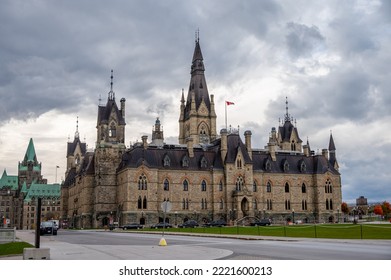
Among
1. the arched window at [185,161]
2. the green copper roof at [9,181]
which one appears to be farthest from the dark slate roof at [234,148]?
the green copper roof at [9,181]

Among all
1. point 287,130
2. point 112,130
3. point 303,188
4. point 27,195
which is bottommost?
point 303,188

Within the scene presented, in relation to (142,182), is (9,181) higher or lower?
higher

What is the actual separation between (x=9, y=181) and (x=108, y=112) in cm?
10788

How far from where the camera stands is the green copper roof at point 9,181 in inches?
7052

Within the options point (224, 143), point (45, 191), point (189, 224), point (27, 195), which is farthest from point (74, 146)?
point (189, 224)

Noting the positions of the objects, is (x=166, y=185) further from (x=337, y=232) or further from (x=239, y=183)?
(x=337, y=232)

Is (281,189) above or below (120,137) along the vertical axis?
below

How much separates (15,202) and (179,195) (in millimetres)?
110648

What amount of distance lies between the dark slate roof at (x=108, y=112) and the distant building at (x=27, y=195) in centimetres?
7071

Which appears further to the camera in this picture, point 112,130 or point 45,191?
point 45,191

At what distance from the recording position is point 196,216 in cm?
7994

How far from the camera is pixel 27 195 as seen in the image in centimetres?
16238
